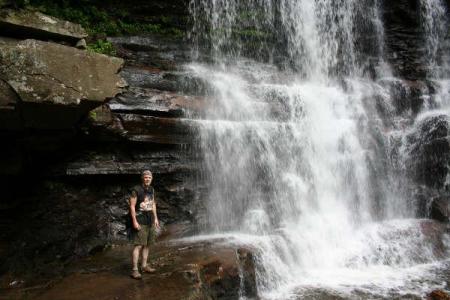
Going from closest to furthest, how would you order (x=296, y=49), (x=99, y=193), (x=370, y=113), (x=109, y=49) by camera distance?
1. (x=99, y=193)
2. (x=109, y=49)
3. (x=370, y=113)
4. (x=296, y=49)

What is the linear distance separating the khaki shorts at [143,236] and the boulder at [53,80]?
3.09 metres

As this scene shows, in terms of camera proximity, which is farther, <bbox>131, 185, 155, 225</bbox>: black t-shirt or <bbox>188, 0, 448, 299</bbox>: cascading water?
<bbox>188, 0, 448, 299</bbox>: cascading water

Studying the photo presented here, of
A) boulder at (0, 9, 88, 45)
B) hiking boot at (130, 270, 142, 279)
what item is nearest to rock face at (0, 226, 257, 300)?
hiking boot at (130, 270, 142, 279)

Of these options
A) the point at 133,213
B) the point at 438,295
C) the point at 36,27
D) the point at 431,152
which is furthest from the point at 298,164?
the point at 36,27

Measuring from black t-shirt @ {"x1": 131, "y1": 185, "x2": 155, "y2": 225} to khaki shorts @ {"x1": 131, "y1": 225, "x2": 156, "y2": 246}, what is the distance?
107mm

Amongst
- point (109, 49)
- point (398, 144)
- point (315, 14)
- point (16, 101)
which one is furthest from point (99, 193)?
point (315, 14)

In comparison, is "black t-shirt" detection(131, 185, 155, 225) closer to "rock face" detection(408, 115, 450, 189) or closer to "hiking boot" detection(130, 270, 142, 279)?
"hiking boot" detection(130, 270, 142, 279)

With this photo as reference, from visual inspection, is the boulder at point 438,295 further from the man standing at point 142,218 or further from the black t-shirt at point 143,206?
the black t-shirt at point 143,206

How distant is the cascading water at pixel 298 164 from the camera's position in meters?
9.23

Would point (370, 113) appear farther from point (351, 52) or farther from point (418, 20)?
point (418, 20)

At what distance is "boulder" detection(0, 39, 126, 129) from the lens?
278 inches

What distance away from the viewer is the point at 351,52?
19.6 meters

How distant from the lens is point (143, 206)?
21.4 feet

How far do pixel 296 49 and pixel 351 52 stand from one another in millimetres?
3530
